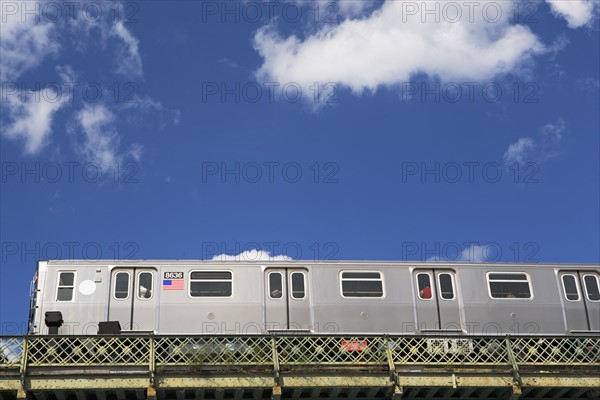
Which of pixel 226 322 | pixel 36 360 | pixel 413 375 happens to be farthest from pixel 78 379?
pixel 413 375

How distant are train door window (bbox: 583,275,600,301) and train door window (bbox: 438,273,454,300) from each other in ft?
13.8

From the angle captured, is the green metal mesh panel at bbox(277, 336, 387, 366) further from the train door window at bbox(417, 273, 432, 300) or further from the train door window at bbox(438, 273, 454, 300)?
the train door window at bbox(438, 273, 454, 300)

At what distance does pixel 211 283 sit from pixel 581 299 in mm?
11049

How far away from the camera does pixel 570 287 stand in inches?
1037

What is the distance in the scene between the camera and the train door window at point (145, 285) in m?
24.7

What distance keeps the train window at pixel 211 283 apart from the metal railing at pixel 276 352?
3543 millimetres

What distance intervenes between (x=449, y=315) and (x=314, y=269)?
4168 millimetres

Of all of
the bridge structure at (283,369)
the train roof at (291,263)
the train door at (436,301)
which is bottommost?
the bridge structure at (283,369)

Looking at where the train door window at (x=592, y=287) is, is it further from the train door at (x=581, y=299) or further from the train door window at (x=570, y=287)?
Result: the train door window at (x=570, y=287)

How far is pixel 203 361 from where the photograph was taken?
20.0 m

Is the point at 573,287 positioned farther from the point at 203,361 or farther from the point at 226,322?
the point at 203,361

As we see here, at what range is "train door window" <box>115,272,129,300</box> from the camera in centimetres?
2456

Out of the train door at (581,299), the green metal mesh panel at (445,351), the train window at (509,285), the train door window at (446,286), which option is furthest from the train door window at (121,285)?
the train door at (581,299)

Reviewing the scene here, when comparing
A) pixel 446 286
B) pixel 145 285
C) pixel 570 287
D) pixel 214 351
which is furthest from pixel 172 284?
pixel 570 287
